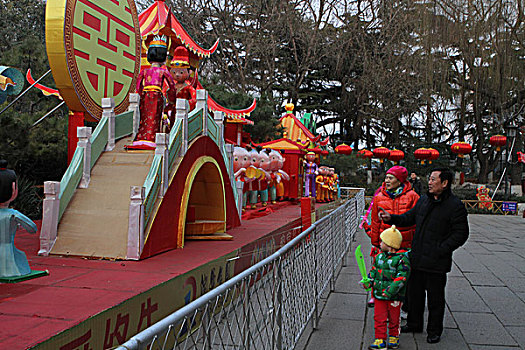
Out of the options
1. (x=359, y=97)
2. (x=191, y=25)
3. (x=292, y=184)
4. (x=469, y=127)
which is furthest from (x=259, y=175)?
(x=469, y=127)

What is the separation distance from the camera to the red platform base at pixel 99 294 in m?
2.80

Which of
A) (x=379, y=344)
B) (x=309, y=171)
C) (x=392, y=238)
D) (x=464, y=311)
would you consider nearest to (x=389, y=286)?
(x=392, y=238)

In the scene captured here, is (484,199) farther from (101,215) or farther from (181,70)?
(101,215)

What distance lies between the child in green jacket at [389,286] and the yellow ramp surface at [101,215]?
2.69m

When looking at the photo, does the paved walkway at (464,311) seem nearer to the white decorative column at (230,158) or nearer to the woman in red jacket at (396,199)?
the woman in red jacket at (396,199)

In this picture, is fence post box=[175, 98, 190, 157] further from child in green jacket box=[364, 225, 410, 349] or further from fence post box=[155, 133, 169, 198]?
child in green jacket box=[364, 225, 410, 349]

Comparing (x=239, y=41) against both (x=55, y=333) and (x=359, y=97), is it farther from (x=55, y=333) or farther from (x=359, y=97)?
(x=55, y=333)

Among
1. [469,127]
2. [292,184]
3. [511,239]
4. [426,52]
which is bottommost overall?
[511,239]

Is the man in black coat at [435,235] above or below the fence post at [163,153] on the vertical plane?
below

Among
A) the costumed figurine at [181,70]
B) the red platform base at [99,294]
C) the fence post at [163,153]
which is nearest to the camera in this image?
the red platform base at [99,294]

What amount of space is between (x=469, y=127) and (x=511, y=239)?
21.7 m

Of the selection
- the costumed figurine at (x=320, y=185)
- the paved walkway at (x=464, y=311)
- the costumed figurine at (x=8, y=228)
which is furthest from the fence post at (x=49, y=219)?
the costumed figurine at (x=320, y=185)

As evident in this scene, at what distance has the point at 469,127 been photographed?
32.7 metres

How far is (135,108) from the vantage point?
23.8ft
